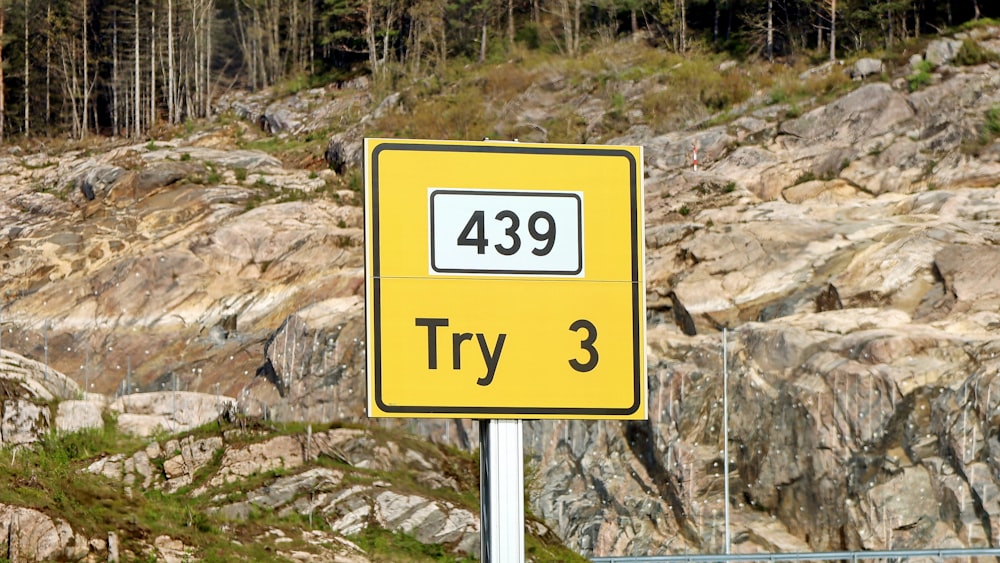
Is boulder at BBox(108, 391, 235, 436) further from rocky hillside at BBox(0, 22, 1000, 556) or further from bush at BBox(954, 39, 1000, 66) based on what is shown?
bush at BBox(954, 39, 1000, 66)

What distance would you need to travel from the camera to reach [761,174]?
31.3m

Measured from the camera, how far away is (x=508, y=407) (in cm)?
494

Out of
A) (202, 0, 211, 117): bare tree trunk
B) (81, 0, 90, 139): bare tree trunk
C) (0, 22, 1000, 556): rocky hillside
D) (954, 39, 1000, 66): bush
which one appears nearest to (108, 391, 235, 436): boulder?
(0, 22, 1000, 556): rocky hillside

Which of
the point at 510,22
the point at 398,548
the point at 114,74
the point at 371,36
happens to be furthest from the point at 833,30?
the point at 114,74

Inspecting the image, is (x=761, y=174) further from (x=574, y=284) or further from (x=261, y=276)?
(x=574, y=284)

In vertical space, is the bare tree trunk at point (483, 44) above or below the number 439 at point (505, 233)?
above

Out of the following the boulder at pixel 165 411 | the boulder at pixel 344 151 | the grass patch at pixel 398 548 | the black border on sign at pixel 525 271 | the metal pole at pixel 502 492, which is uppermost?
the boulder at pixel 344 151

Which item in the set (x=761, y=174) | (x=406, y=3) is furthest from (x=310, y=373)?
(x=406, y=3)

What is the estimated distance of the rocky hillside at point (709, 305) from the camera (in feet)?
74.5

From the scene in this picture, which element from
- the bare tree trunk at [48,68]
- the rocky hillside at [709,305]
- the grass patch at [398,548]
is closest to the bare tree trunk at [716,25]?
the rocky hillside at [709,305]

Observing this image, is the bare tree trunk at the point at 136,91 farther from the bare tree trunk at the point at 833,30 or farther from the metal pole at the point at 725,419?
the metal pole at the point at 725,419

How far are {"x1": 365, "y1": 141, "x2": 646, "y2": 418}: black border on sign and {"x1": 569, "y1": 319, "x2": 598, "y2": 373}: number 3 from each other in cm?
15

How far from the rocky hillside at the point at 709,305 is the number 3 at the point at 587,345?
15.2 metres

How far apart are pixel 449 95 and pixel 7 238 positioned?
13.5 m
